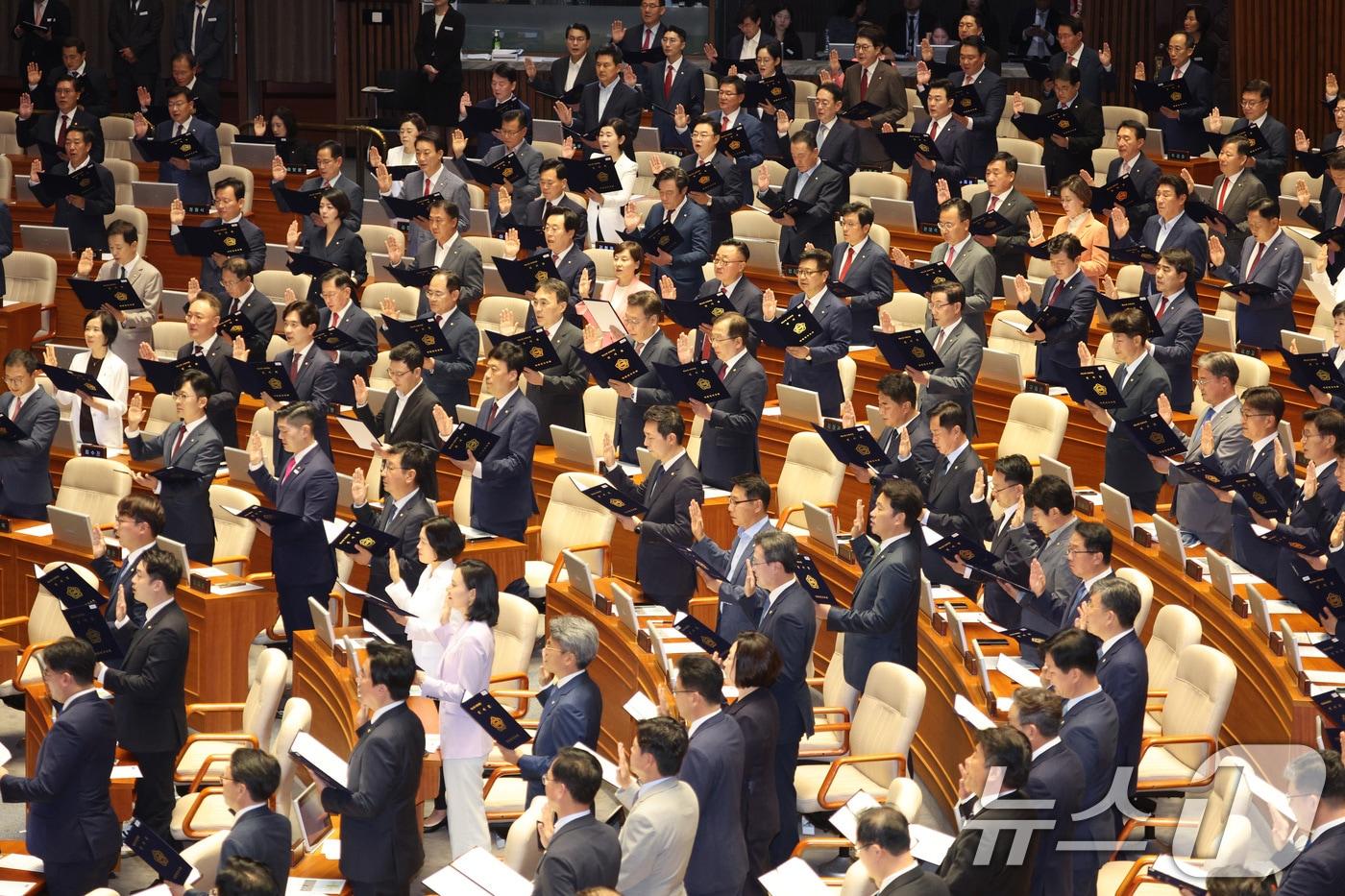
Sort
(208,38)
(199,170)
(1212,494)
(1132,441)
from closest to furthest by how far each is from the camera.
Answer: (1212,494) < (1132,441) < (199,170) < (208,38)

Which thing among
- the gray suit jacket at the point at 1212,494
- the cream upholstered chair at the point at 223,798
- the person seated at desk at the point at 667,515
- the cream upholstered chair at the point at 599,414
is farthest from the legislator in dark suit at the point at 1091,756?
the cream upholstered chair at the point at 599,414

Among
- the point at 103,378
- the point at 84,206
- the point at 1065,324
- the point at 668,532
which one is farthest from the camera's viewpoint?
the point at 84,206

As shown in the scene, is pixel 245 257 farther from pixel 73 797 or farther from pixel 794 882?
pixel 794 882

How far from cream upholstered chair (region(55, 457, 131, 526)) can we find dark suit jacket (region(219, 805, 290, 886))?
3.99 m

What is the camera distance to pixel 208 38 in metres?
14.6

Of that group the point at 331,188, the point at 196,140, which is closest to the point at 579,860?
the point at 331,188

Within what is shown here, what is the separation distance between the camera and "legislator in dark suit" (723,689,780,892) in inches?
243

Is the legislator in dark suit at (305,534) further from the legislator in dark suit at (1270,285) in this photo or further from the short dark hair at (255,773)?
the legislator in dark suit at (1270,285)

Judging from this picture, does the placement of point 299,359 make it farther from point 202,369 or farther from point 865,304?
point 865,304

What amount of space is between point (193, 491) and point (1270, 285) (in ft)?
18.9

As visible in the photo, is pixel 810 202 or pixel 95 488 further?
pixel 810 202

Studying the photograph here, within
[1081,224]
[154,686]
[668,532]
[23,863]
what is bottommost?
[23,863]

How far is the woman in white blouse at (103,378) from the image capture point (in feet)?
33.4

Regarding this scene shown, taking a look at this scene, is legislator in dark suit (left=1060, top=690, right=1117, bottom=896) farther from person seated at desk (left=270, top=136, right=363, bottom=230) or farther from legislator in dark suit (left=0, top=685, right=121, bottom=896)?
person seated at desk (left=270, top=136, right=363, bottom=230)
